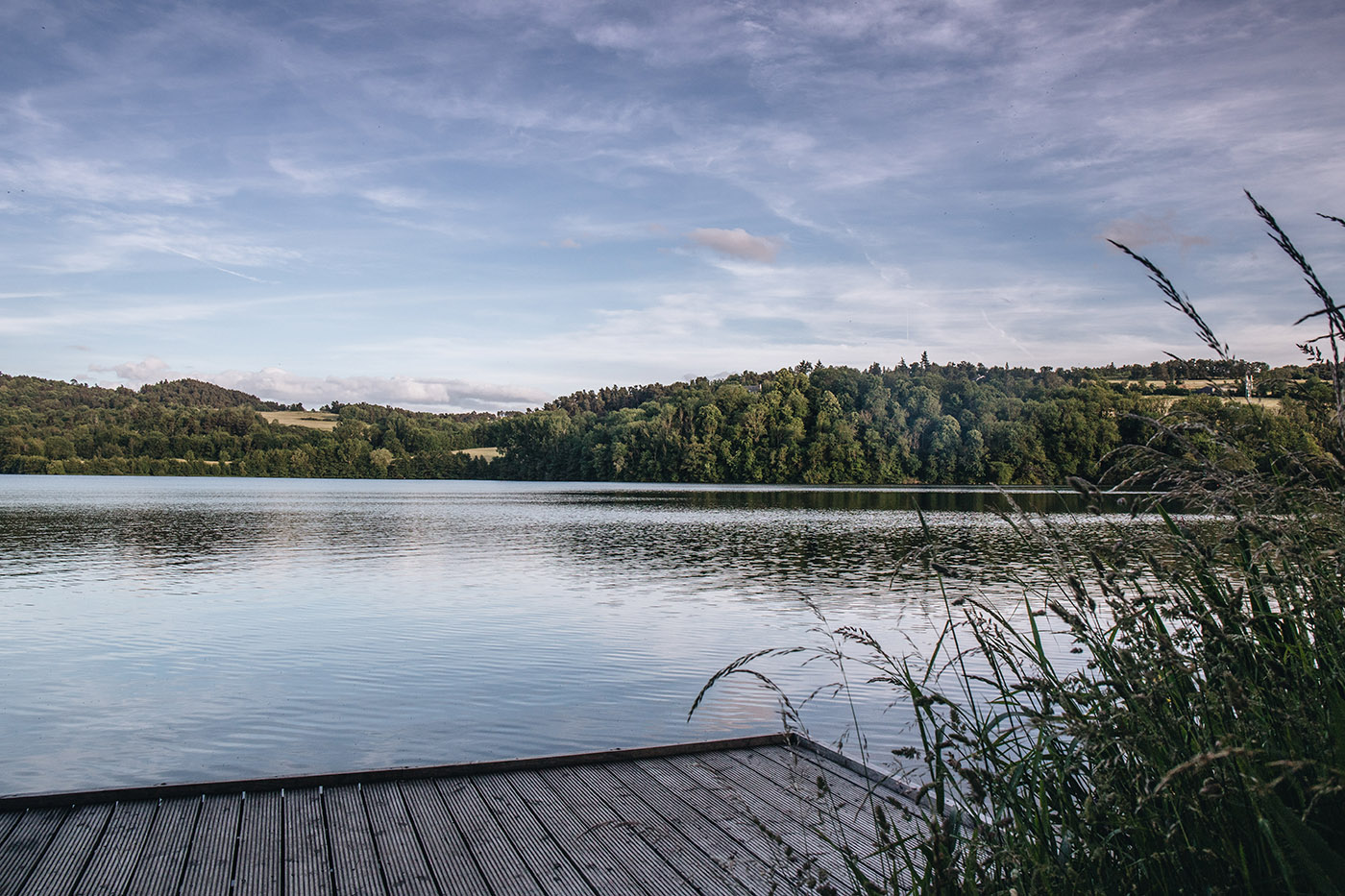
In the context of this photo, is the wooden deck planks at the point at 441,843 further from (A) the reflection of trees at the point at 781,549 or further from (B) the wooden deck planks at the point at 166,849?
(A) the reflection of trees at the point at 781,549

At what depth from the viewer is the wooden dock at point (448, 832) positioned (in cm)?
394

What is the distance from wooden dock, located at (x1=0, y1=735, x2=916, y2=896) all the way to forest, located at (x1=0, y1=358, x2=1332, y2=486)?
194 feet

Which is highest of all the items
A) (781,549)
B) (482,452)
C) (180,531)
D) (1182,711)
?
(482,452)

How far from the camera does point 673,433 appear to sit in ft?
307

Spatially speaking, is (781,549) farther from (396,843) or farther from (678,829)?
(396,843)

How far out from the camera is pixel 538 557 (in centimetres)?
2297

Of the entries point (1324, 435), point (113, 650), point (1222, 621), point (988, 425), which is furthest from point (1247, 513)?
point (988, 425)

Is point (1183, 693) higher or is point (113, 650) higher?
point (1183, 693)

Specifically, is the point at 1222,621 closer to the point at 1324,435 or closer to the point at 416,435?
the point at 1324,435

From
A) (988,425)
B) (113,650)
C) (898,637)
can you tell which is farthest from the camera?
(988,425)

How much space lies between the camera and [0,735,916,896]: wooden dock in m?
3.94

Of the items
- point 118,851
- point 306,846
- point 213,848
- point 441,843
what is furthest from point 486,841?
point 118,851

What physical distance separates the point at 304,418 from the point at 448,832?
13563 cm

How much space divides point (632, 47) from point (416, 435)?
8707 cm
